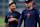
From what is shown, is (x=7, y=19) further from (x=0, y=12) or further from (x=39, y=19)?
(x=0, y=12)

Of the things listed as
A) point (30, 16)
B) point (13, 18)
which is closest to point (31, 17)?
point (30, 16)

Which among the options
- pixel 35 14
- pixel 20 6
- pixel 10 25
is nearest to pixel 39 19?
pixel 35 14

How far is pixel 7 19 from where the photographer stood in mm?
5316

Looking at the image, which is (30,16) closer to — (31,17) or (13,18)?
(31,17)

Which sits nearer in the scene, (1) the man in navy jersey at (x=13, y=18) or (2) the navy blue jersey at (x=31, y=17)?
(2) the navy blue jersey at (x=31, y=17)

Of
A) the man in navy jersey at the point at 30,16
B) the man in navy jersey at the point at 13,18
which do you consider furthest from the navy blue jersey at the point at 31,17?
the man in navy jersey at the point at 13,18

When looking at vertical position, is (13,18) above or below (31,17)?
below

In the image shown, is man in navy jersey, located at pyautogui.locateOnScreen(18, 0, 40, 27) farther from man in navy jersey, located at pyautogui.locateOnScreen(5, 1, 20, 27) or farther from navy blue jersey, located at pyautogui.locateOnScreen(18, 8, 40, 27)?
man in navy jersey, located at pyautogui.locateOnScreen(5, 1, 20, 27)

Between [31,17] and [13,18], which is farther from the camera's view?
[13,18]

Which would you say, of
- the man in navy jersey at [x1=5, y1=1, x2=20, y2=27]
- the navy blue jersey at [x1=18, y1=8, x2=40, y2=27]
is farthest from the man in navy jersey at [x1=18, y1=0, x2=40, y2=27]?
the man in navy jersey at [x1=5, y1=1, x2=20, y2=27]

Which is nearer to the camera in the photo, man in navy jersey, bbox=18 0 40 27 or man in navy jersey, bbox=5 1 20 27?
man in navy jersey, bbox=18 0 40 27

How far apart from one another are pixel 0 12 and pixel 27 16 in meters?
23.3

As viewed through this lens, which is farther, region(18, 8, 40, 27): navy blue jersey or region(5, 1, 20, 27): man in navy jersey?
region(5, 1, 20, 27): man in navy jersey

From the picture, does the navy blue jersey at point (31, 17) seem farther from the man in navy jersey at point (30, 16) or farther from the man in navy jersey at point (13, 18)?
the man in navy jersey at point (13, 18)
